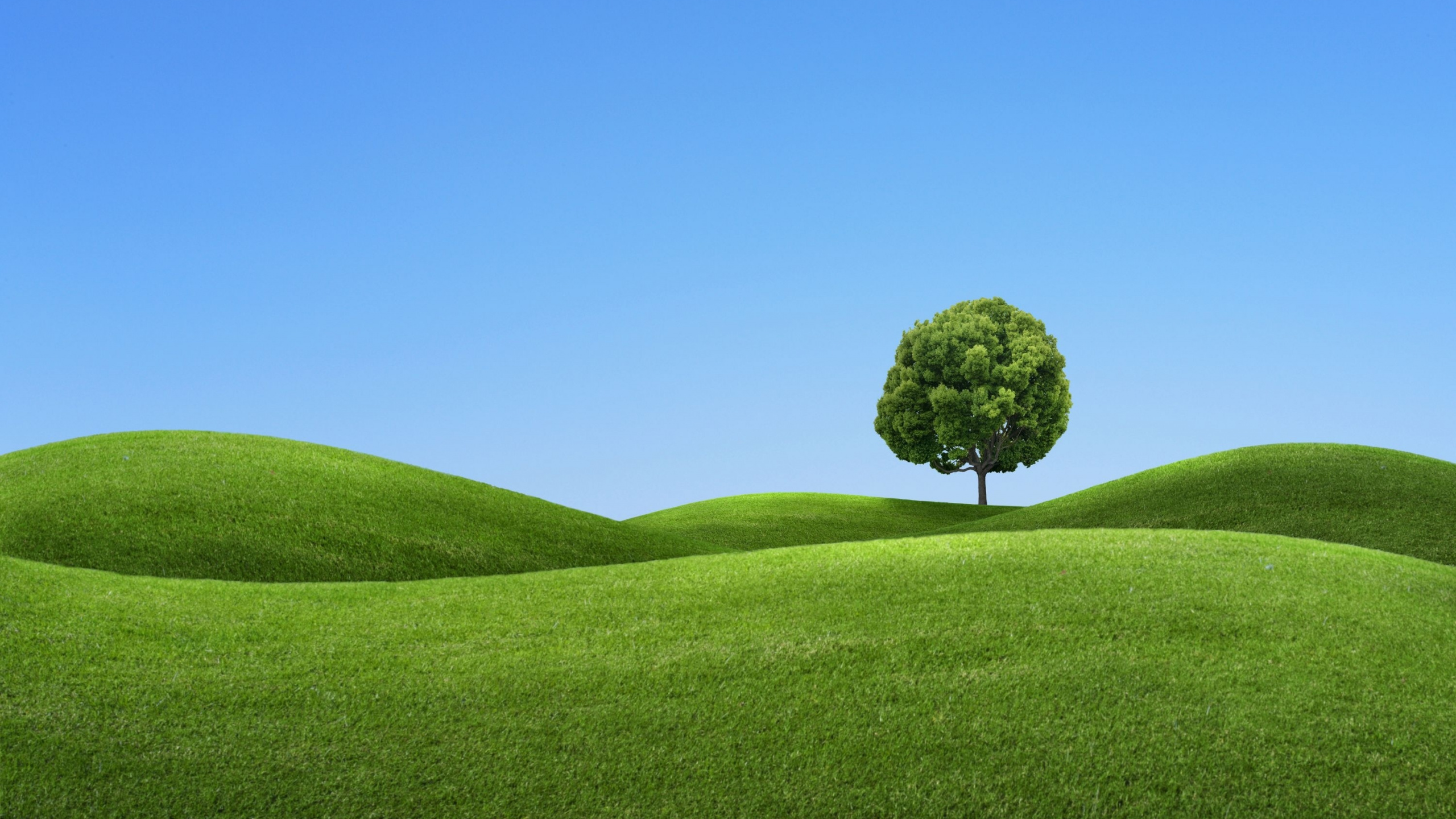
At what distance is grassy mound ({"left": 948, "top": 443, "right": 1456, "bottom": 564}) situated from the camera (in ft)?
89.8

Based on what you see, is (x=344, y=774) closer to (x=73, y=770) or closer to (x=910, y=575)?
(x=73, y=770)

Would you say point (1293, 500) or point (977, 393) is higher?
point (977, 393)

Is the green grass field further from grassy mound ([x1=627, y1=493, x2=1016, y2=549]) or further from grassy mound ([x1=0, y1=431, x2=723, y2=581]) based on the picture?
grassy mound ([x1=627, y1=493, x2=1016, y2=549])

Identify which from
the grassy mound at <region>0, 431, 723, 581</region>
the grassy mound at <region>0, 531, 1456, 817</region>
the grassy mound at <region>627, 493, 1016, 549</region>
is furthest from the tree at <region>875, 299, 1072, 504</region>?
A: the grassy mound at <region>0, 531, 1456, 817</region>

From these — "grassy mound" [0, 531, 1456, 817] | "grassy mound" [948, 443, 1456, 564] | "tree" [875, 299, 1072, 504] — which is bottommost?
"grassy mound" [0, 531, 1456, 817]

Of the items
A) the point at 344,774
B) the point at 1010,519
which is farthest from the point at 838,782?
the point at 1010,519

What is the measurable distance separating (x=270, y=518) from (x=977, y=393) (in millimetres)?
35844

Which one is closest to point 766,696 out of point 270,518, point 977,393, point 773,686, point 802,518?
point 773,686

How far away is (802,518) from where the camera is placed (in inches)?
1687

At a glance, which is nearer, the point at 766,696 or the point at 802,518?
the point at 766,696

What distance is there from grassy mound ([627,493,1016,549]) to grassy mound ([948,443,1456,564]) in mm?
6010

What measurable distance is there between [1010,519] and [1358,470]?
12128 mm

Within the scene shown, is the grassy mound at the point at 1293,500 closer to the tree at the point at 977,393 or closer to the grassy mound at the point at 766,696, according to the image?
the tree at the point at 977,393

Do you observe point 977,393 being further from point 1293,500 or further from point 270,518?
point 270,518
